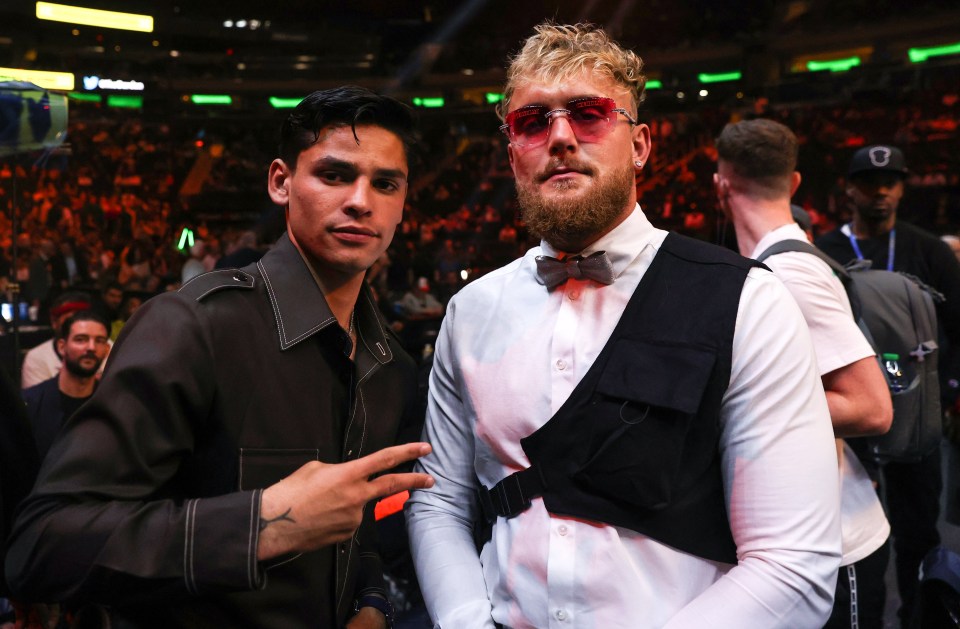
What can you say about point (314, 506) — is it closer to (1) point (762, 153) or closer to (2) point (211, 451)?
(2) point (211, 451)

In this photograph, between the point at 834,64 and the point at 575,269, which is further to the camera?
the point at 834,64

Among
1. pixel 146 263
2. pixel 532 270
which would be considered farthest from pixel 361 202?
pixel 146 263

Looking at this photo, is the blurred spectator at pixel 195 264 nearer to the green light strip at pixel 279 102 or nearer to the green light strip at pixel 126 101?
the green light strip at pixel 126 101

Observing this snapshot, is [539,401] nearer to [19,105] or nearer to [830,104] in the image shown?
[19,105]

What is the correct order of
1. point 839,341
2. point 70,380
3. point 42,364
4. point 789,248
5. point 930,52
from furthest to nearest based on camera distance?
point 930,52 < point 42,364 < point 70,380 < point 789,248 < point 839,341

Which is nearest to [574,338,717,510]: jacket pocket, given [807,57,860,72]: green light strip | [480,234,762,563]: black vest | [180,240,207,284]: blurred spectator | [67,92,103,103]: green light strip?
[480,234,762,563]: black vest

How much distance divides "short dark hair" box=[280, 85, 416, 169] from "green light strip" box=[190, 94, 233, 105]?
1351 cm

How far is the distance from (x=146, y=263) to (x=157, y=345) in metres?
10.9

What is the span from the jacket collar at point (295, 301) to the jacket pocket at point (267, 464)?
0.17 m

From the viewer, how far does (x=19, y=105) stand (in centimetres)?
402

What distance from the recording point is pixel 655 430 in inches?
48.1

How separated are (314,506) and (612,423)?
17.9 inches

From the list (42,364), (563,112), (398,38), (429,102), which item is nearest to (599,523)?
(563,112)

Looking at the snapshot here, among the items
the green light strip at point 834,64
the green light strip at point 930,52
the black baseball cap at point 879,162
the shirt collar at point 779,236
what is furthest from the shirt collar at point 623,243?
the green light strip at point 834,64
